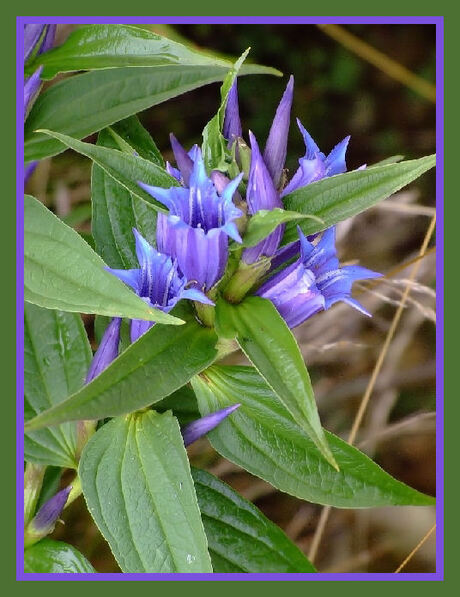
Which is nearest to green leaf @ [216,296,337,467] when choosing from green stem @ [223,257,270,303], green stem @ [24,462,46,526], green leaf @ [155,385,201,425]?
green stem @ [223,257,270,303]

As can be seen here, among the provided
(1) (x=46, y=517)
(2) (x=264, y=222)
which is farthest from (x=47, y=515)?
(2) (x=264, y=222)

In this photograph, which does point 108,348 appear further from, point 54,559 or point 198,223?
point 54,559

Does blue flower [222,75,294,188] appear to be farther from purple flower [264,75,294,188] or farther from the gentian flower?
the gentian flower

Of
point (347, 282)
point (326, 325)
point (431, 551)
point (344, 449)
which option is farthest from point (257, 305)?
point (431, 551)

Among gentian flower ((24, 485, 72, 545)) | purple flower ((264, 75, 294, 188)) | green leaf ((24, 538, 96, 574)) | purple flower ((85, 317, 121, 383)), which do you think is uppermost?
purple flower ((264, 75, 294, 188))

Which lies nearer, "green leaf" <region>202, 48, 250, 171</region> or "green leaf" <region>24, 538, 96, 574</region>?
"green leaf" <region>202, 48, 250, 171</region>

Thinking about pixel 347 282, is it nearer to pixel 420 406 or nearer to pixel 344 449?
pixel 344 449
